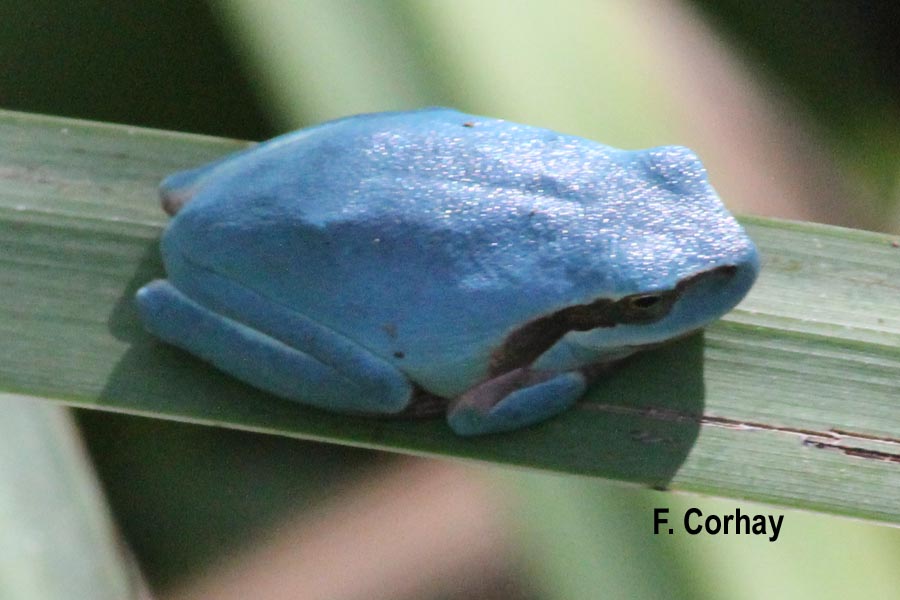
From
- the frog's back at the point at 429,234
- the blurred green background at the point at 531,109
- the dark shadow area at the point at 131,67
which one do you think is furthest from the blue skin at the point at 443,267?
the dark shadow area at the point at 131,67

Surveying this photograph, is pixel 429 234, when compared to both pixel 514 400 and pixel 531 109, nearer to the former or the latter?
pixel 514 400

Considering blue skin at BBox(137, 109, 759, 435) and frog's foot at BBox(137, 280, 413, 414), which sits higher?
blue skin at BBox(137, 109, 759, 435)

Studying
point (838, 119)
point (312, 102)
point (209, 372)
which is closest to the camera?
point (209, 372)

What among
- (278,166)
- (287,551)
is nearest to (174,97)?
(278,166)

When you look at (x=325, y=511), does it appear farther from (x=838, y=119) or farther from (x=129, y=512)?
(x=838, y=119)

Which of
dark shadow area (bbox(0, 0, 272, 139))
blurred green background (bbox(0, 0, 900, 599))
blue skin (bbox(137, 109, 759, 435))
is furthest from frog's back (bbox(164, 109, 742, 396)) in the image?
dark shadow area (bbox(0, 0, 272, 139))

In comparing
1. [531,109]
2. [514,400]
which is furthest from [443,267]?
[531,109]

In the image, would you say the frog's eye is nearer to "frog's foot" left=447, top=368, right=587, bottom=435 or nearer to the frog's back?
the frog's back
